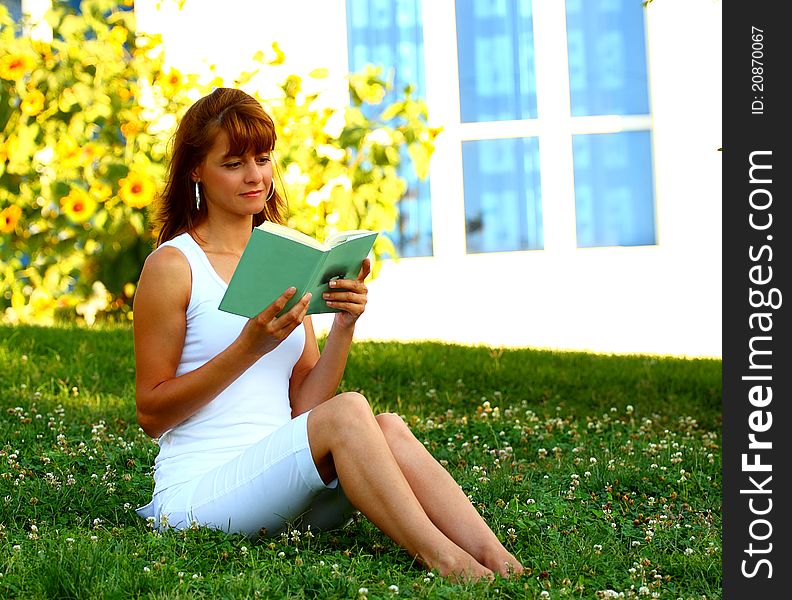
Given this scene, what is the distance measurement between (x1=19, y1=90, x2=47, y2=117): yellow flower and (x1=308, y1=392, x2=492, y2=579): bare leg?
15.3 ft

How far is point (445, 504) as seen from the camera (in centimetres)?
276

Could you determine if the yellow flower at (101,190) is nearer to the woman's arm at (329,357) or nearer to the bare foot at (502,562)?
the woman's arm at (329,357)

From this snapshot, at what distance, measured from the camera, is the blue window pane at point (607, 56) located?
308 inches

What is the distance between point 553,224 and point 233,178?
520 cm

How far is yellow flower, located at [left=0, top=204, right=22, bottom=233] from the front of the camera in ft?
22.4

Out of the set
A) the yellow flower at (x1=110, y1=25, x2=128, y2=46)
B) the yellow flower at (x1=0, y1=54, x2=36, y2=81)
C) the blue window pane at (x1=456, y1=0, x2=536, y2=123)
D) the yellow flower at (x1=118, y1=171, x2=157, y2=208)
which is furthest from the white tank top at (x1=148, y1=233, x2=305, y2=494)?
the blue window pane at (x1=456, y1=0, x2=536, y2=123)

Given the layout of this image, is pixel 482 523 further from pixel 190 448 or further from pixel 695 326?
pixel 695 326

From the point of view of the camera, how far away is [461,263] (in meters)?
7.88

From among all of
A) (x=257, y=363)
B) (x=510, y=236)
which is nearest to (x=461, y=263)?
(x=510, y=236)

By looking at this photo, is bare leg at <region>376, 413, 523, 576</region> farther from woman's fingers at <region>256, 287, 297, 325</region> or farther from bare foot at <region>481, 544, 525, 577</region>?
woman's fingers at <region>256, 287, 297, 325</region>

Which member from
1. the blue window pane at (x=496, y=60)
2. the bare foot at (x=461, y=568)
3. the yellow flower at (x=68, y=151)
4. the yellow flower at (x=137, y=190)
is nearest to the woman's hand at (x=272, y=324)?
the bare foot at (x=461, y=568)

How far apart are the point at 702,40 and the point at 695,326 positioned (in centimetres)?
189

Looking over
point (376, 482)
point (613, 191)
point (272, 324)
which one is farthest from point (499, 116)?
point (376, 482)

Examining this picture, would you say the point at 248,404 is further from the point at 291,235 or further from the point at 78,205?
the point at 78,205
